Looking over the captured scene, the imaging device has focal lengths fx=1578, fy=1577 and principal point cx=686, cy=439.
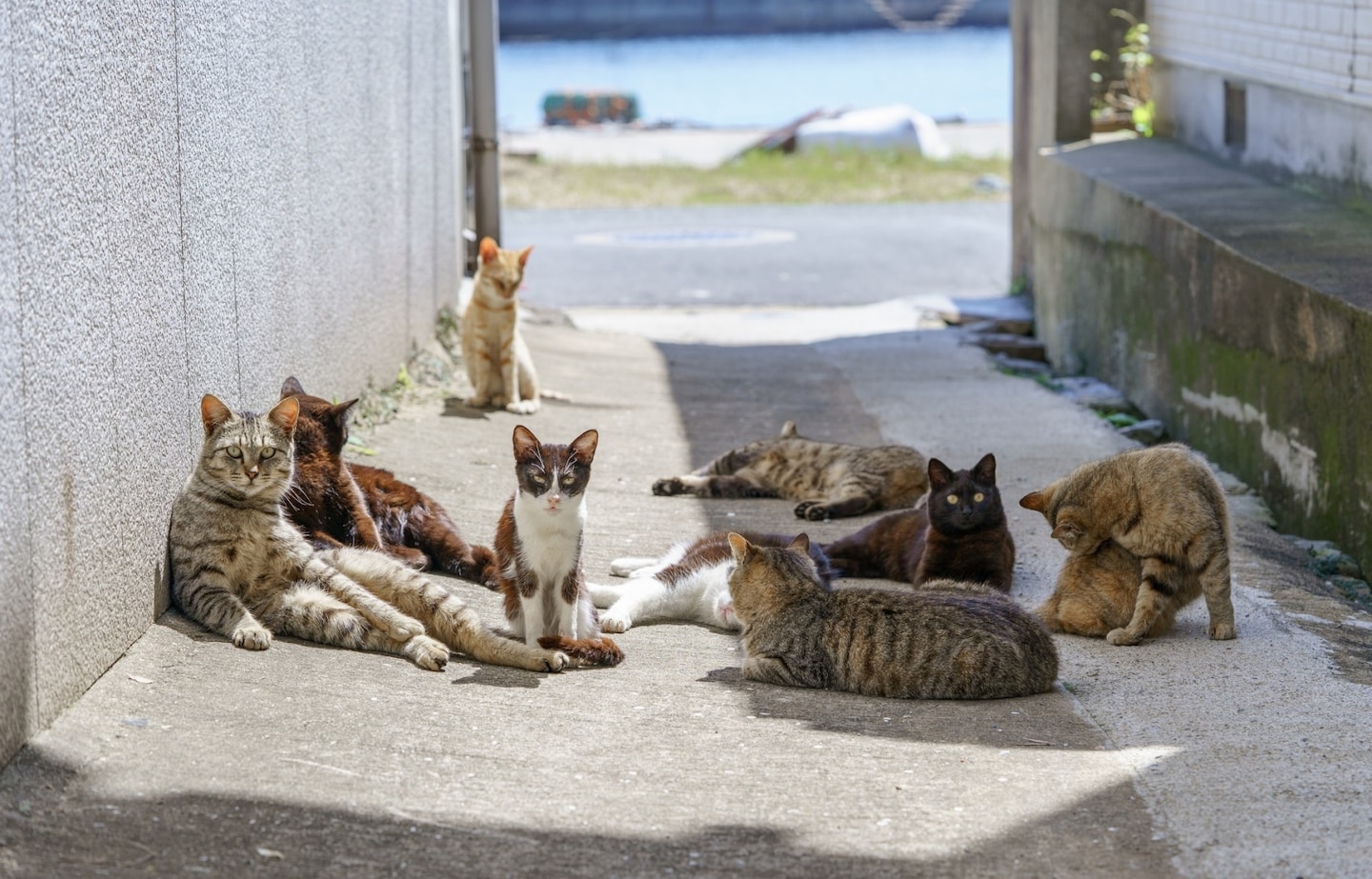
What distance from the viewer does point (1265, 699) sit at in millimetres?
5113

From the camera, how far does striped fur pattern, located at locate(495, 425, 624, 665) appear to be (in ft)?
18.0

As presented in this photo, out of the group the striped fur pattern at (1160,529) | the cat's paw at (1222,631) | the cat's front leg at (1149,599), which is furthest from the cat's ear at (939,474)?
the cat's paw at (1222,631)

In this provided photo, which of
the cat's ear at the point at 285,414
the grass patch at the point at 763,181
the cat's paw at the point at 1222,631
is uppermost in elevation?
the grass patch at the point at 763,181

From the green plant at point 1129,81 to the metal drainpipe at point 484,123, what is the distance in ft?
18.3

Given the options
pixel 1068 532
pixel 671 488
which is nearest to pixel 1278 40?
pixel 671 488

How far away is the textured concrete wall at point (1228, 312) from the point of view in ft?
23.9

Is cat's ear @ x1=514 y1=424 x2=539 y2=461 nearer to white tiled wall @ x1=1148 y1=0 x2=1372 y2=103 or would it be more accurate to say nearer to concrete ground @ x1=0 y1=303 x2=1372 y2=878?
concrete ground @ x1=0 y1=303 x2=1372 y2=878

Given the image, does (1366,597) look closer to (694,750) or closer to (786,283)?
(694,750)

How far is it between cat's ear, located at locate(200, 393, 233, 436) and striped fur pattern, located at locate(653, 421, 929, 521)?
3220 millimetres

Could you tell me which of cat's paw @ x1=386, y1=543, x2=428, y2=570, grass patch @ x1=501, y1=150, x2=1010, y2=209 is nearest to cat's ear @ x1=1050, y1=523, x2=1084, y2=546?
cat's paw @ x1=386, y1=543, x2=428, y2=570

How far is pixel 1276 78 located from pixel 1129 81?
395 cm

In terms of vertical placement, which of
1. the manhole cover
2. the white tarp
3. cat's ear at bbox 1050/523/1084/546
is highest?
the white tarp

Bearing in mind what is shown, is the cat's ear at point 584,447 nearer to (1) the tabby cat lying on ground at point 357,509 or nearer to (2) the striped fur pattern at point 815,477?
(1) the tabby cat lying on ground at point 357,509

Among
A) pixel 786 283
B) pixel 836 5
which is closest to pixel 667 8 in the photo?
pixel 836 5
